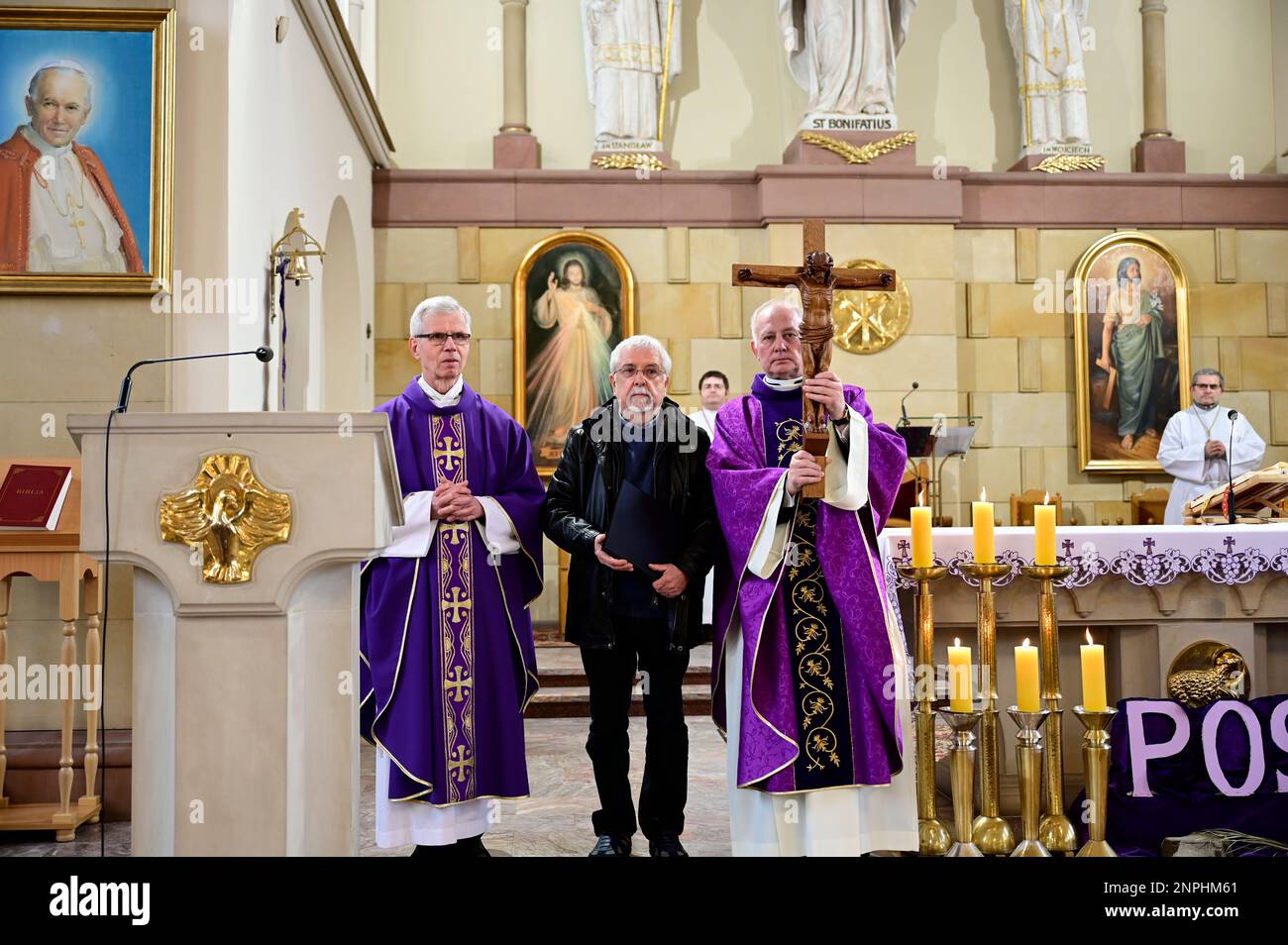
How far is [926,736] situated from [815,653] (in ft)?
1.48

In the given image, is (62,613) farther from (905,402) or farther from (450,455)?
(905,402)

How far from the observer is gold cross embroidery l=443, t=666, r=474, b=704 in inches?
155

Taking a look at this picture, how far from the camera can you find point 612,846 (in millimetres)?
3900

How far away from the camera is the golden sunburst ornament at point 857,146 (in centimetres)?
1012

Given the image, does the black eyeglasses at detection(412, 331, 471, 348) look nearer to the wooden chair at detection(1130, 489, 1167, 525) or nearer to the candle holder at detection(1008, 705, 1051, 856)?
the candle holder at detection(1008, 705, 1051, 856)

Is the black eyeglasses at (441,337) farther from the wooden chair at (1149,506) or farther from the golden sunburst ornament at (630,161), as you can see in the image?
the wooden chair at (1149,506)

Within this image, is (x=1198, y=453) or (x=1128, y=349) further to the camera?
(x=1128, y=349)

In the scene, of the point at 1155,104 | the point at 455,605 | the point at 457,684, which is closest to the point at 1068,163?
the point at 1155,104

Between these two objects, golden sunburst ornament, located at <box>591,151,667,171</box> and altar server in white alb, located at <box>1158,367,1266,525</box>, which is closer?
altar server in white alb, located at <box>1158,367,1266,525</box>

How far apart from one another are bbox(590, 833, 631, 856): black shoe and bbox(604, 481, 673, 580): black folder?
33.1 inches

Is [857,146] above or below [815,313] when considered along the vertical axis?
above

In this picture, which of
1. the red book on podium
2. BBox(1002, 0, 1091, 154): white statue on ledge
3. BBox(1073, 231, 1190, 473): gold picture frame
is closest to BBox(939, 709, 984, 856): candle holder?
the red book on podium
